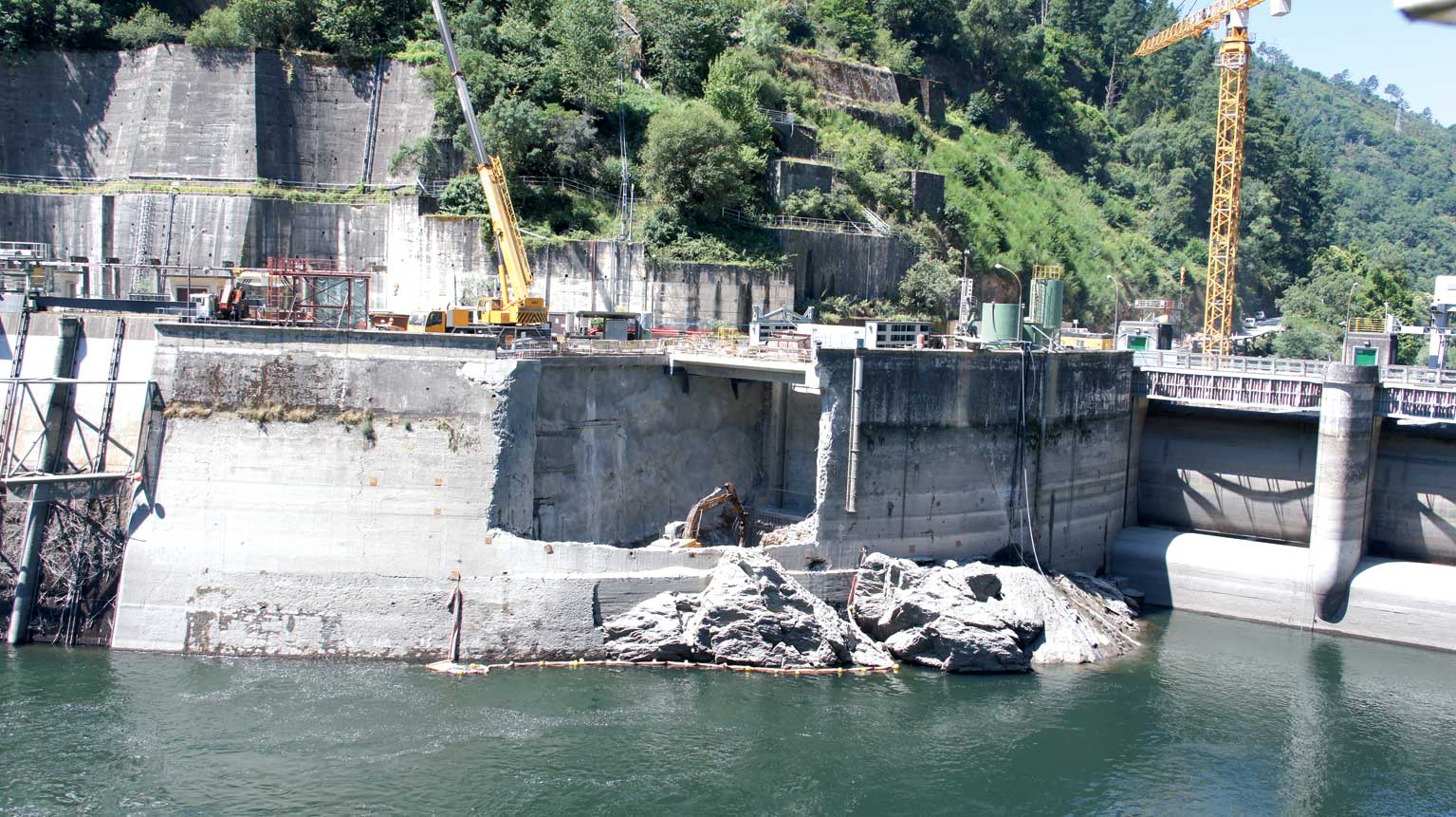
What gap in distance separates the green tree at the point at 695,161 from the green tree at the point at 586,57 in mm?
4125

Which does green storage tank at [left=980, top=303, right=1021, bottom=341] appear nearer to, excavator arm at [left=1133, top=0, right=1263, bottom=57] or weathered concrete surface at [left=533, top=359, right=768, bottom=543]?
weathered concrete surface at [left=533, top=359, right=768, bottom=543]

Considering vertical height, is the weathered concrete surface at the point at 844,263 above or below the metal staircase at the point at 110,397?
above

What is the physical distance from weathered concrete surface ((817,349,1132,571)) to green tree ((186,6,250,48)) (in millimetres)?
33681

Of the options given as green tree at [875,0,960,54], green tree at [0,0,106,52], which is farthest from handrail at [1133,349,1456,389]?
green tree at [0,0,106,52]

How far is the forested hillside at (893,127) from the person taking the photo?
51531 millimetres

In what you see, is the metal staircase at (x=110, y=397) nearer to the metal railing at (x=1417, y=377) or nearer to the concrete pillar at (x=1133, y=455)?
the concrete pillar at (x=1133, y=455)

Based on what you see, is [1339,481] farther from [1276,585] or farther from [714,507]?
[714,507]

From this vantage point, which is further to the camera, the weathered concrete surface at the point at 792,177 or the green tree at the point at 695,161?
the weathered concrete surface at the point at 792,177

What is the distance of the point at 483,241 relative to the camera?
47656 mm

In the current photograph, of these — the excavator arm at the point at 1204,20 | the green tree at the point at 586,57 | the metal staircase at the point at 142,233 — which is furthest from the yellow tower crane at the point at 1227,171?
the metal staircase at the point at 142,233

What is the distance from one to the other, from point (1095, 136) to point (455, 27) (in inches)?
2129

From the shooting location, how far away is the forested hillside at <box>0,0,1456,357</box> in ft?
169

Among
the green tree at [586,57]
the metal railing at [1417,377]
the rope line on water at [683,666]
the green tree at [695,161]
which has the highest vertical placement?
the green tree at [586,57]

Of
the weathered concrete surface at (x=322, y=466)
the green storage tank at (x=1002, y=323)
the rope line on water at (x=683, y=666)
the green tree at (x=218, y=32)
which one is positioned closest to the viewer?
the rope line on water at (x=683, y=666)
